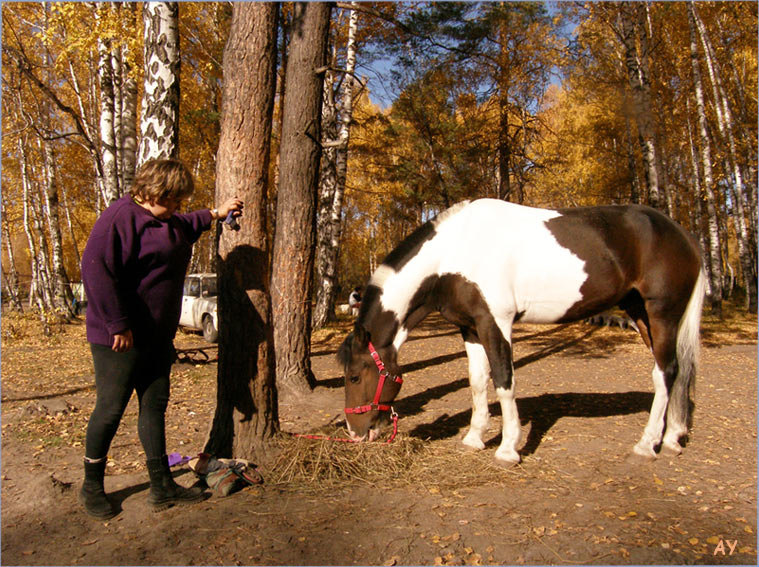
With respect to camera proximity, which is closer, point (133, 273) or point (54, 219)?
point (133, 273)

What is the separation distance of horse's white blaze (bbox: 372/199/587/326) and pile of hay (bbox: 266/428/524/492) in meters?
1.12

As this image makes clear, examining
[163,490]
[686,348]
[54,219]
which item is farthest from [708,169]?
[54,219]

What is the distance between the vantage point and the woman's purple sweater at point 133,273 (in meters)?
2.62

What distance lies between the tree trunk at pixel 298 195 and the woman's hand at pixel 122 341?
3.21m

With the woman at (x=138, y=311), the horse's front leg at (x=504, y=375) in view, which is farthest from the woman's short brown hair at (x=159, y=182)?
the horse's front leg at (x=504, y=375)

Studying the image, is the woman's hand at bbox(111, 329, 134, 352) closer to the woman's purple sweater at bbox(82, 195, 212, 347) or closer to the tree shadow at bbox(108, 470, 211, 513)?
the woman's purple sweater at bbox(82, 195, 212, 347)

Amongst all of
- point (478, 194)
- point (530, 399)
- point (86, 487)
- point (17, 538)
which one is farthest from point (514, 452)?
point (478, 194)

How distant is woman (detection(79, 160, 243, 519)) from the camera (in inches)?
104

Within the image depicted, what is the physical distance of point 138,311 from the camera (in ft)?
9.21

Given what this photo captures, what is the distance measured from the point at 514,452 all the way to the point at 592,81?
46.1 feet

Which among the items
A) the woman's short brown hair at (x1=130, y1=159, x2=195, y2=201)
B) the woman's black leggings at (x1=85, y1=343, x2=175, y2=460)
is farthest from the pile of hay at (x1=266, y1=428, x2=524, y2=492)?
the woman's short brown hair at (x1=130, y1=159, x2=195, y2=201)

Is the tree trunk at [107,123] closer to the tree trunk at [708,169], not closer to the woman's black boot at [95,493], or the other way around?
the woman's black boot at [95,493]

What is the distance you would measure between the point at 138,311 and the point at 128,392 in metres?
0.47

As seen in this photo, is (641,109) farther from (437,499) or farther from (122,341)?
(122,341)
